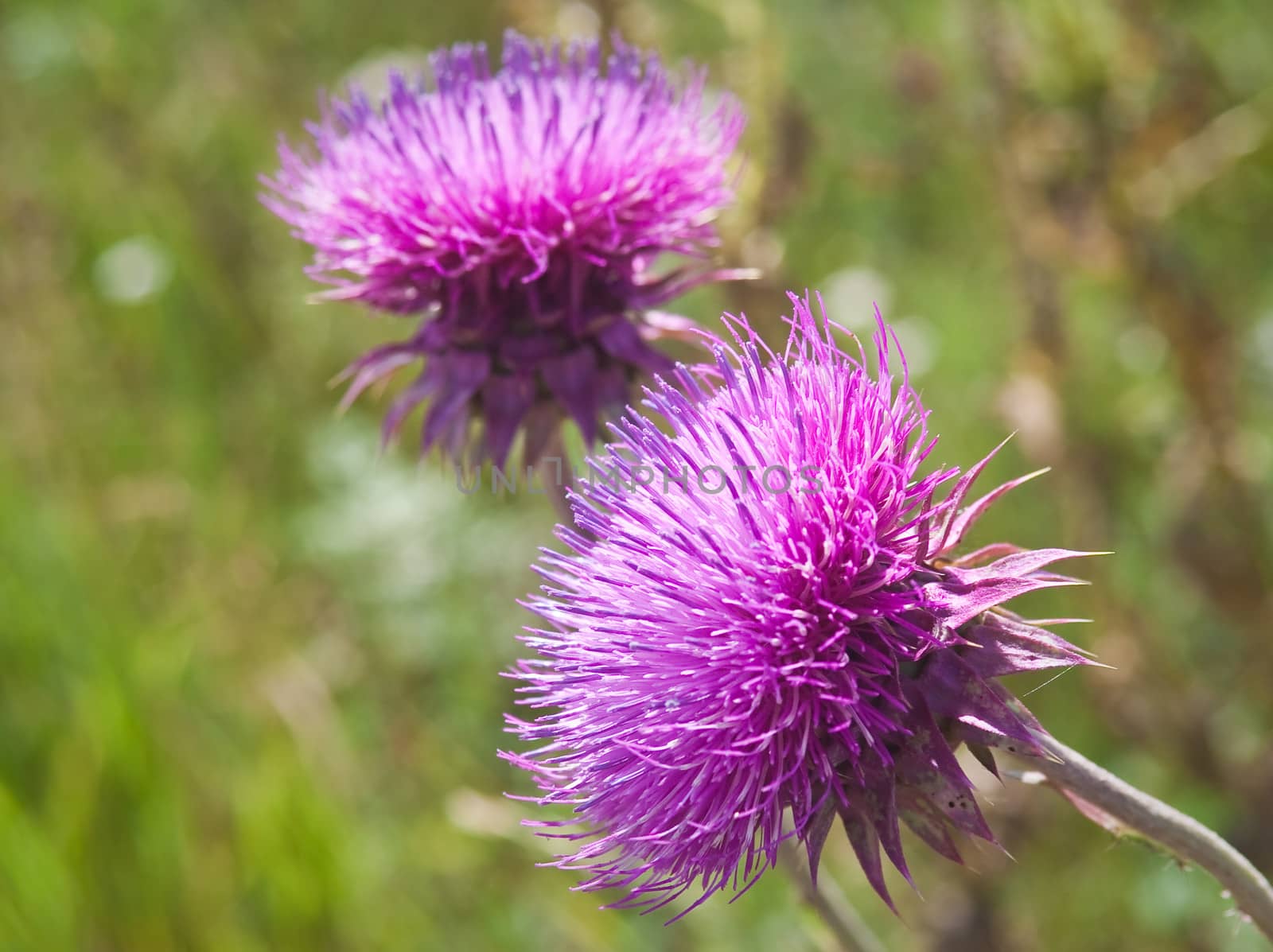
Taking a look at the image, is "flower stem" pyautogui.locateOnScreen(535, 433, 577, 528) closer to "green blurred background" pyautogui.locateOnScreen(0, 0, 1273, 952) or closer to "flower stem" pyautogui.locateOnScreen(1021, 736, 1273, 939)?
"green blurred background" pyautogui.locateOnScreen(0, 0, 1273, 952)

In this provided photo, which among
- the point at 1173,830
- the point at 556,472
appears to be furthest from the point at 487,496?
the point at 1173,830

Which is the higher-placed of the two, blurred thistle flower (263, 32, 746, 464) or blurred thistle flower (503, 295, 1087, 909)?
blurred thistle flower (263, 32, 746, 464)

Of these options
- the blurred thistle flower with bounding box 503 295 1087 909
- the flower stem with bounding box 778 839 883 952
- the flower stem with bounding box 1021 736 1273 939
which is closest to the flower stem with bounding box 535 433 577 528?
the blurred thistle flower with bounding box 503 295 1087 909

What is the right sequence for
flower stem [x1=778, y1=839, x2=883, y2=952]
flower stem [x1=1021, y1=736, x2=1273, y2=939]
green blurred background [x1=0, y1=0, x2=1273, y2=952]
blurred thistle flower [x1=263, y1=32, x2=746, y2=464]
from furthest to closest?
green blurred background [x1=0, y1=0, x2=1273, y2=952], blurred thistle flower [x1=263, y1=32, x2=746, y2=464], flower stem [x1=778, y1=839, x2=883, y2=952], flower stem [x1=1021, y1=736, x2=1273, y2=939]

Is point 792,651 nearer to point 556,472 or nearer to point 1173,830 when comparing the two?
point 1173,830

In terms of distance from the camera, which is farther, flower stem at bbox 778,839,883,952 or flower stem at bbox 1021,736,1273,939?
flower stem at bbox 778,839,883,952

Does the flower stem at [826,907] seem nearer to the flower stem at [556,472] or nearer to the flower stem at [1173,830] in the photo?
the flower stem at [1173,830]

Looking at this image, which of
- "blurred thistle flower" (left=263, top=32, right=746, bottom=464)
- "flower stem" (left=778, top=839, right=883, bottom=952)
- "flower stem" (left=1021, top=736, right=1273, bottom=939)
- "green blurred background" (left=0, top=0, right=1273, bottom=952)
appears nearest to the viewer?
"flower stem" (left=1021, top=736, right=1273, bottom=939)
